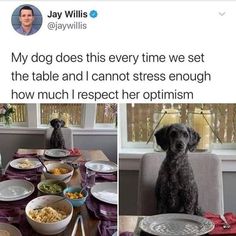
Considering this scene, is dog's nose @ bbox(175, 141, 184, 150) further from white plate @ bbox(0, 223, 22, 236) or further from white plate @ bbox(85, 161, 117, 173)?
white plate @ bbox(0, 223, 22, 236)

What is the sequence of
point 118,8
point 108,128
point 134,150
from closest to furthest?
1. point 118,8
2. point 108,128
3. point 134,150

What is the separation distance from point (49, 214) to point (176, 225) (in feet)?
0.83

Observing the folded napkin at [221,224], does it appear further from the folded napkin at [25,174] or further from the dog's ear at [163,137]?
the folded napkin at [25,174]

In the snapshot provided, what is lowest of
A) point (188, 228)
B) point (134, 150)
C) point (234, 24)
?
point (188, 228)

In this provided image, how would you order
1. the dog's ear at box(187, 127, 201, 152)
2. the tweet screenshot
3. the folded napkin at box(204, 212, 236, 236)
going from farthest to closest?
the dog's ear at box(187, 127, 201, 152) → the folded napkin at box(204, 212, 236, 236) → the tweet screenshot

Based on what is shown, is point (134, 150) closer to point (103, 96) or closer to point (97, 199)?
point (97, 199)

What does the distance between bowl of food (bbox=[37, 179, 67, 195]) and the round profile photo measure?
12.5 inches

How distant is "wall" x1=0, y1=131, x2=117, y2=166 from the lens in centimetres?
72

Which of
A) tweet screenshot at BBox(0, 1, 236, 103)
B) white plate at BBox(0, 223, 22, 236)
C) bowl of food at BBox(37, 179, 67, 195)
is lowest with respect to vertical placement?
white plate at BBox(0, 223, 22, 236)

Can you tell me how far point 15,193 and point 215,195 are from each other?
1.59 feet

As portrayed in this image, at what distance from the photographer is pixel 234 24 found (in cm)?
59

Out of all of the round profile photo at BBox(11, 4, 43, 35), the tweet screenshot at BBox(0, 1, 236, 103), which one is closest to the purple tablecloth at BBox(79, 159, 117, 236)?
the tweet screenshot at BBox(0, 1, 236, 103)

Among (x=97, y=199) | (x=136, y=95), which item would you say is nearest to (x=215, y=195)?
(x=97, y=199)

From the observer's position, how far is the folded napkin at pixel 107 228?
676 mm
